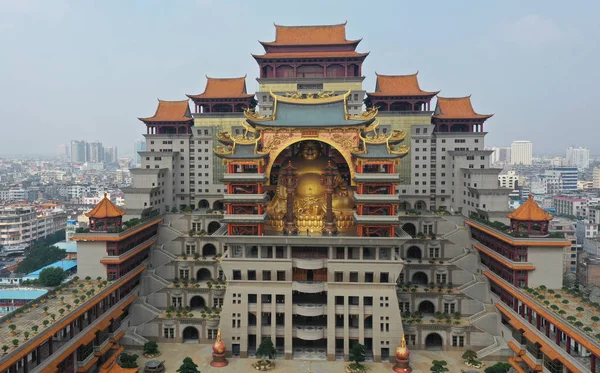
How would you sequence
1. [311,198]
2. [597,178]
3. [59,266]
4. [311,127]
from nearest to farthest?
1. [311,127]
2. [311,198]
3. [59,266]
4. [597,178]

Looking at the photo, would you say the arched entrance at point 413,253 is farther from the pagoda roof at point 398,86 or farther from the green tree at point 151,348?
the green tree at point 151,348

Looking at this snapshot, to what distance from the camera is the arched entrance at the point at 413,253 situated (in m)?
44.3

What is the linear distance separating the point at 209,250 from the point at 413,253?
21.2 meters

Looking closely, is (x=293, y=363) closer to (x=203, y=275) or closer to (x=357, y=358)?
(x=357, y=358)

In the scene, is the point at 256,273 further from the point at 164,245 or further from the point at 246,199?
the point at 164,245

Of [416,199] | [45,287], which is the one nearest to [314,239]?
[416,199]

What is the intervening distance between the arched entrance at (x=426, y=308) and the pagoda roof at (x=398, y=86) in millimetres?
23707

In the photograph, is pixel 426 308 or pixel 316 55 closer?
pixel 426 308

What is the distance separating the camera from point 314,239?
34219 mm

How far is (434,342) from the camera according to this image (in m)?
37.0

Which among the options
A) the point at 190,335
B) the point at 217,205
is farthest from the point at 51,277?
the point at 190,335

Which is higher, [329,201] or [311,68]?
[311,68]

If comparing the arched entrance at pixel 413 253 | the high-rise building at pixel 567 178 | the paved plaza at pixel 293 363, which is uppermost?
the high-rise building at pixel 567 178

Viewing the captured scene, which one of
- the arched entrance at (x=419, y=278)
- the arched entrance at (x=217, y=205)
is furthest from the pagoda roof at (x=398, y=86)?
the arched entrance at (x=217, y=205)
